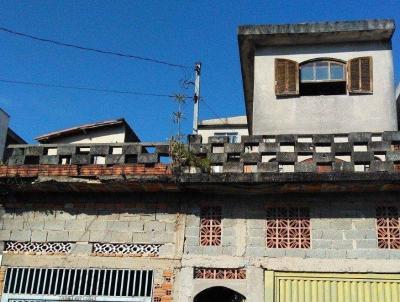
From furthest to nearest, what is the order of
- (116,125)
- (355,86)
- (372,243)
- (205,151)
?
(116,125) < (355,86) < (205,151) < (372,243)

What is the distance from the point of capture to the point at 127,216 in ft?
29.2

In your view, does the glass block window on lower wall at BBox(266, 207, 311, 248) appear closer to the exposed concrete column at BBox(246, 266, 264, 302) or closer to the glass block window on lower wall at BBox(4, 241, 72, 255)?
the exposed concrete column at BBox(246, 266, 264, 302)

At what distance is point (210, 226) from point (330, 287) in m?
2.15

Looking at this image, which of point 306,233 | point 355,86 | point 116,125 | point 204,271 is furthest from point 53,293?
point 116,125

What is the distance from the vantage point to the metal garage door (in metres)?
8.46

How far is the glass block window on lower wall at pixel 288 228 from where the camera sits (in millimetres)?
8406

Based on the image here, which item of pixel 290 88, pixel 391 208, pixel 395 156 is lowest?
pixel 391 208

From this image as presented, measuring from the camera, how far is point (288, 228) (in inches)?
335

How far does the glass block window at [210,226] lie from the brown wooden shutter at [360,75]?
15.4ft

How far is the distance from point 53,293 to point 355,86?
7.55 meters

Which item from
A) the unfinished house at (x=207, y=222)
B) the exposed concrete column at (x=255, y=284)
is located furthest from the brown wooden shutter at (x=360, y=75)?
the exposed concrete column at (x=255, y=284)

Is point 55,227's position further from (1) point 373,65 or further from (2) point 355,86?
(1) point 373,65

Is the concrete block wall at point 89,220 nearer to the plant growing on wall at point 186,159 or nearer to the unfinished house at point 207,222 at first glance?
the unfinished house at point 207,222

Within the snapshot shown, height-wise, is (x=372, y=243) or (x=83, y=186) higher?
(x=83, y=186)
